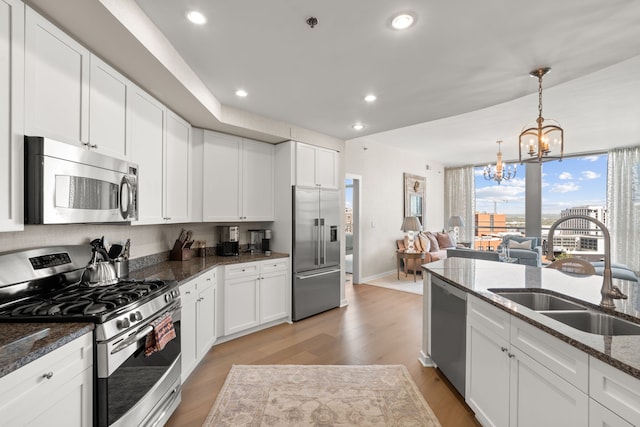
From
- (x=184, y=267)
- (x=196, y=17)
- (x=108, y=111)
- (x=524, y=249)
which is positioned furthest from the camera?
(x=524, y=249)

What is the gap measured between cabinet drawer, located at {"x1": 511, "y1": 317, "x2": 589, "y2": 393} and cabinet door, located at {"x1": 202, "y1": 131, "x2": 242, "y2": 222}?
9.88 ft

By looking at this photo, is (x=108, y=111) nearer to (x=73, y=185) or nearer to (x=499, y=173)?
(x=73, y=185)

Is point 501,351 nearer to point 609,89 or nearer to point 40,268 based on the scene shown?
point 40,268

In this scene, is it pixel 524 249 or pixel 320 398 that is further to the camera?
pixel 524 249

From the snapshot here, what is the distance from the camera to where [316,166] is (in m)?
4.27

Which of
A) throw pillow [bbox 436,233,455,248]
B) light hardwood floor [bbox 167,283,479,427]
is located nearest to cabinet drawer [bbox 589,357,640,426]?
light hardwood floor [bbox 167,283,479,427]

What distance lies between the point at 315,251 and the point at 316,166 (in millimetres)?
1189

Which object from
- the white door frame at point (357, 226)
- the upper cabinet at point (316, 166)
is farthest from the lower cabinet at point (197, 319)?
the white door frame at point (357, 226)

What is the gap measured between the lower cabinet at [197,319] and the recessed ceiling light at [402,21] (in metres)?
2.40

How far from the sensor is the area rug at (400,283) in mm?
5652

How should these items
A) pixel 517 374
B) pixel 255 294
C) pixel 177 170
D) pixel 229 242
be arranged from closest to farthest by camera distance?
pixel 517 374 < pixel 177 170 < pixel 255 294 < pixel 229 242

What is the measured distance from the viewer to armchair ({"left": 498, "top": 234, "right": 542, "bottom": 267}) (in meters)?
5.47

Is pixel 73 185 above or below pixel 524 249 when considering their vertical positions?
above

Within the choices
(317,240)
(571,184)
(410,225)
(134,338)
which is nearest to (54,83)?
(134,338)
